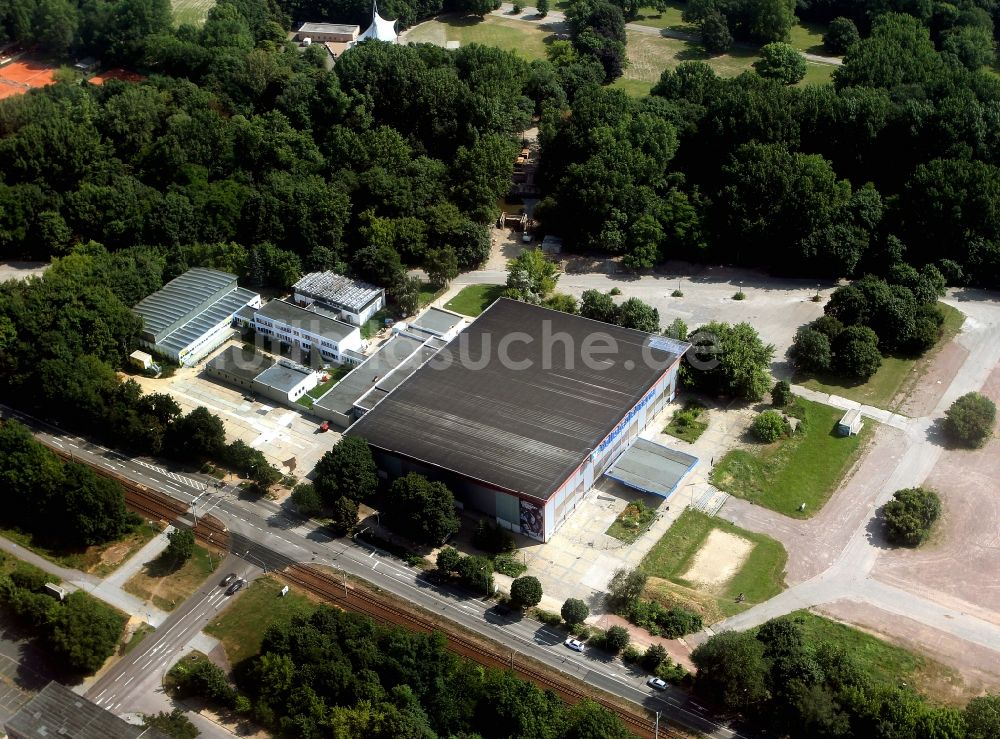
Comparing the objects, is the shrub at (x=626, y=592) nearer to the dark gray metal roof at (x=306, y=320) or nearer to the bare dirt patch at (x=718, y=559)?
the bare dirt patch at (x=718, y=559)

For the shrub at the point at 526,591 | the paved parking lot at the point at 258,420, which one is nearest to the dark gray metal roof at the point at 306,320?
the paved parking lot at the point at 258,420

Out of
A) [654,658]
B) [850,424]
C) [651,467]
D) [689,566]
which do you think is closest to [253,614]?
[654,658]

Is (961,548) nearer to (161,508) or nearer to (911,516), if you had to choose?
(911,516)

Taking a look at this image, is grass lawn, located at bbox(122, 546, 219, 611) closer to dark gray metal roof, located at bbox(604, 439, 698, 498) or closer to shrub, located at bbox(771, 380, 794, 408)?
dark gray metal roof, located at bbox(604, 439, 698, 498)

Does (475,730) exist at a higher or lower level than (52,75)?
lower

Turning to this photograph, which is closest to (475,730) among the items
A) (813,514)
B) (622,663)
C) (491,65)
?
(622,663)

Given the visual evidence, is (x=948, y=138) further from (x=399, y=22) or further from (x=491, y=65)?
(x=399, y=22)

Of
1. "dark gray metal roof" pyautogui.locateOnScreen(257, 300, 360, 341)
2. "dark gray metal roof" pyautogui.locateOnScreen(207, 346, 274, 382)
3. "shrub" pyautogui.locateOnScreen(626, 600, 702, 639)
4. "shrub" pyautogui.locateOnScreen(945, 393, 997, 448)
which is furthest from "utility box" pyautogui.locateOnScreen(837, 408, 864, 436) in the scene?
"dark gray metal roof" pyautogui.locateOnScreen(207, 346, 274, 382)
